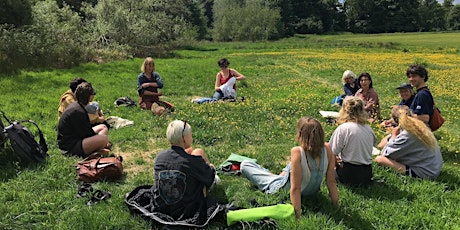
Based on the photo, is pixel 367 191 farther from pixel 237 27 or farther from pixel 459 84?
pixel 237 27

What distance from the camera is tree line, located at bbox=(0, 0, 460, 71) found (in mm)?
21438

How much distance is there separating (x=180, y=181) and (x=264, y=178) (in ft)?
5.66

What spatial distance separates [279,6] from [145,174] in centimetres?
10435

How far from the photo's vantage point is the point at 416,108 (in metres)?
7.65

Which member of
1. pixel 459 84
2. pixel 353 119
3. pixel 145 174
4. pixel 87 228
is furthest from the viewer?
pixel 459 84

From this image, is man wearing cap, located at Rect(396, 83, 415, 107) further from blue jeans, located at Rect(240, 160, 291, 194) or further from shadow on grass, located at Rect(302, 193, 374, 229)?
shadow on grass, located at Rect(302, 193, 374, 229)

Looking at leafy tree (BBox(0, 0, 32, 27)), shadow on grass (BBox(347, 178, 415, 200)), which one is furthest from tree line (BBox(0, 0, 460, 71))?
shadow on grass (BBox(347, 178, 415, 200))

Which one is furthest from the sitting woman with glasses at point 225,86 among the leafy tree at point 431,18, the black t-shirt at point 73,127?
the leafy tree at point 431,18

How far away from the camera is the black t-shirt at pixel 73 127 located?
23.0 feet

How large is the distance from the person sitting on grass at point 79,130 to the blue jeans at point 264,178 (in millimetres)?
2938

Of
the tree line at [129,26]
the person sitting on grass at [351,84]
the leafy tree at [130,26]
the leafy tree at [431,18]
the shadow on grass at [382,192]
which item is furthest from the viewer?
the leafy tree at [431,18]

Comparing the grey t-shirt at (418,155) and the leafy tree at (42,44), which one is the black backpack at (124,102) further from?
the leafy tree at (42,44)

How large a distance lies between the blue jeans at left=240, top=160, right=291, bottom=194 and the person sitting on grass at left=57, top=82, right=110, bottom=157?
2.94 meters

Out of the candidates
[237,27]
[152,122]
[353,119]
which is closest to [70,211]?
[353,119]
